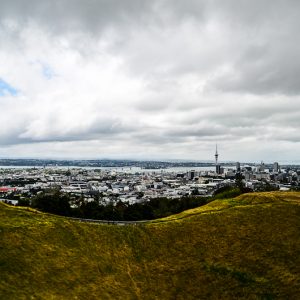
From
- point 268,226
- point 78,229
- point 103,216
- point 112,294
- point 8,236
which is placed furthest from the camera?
point 103,216

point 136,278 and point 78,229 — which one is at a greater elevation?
point 78,229

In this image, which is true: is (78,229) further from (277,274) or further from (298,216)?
(298,216)

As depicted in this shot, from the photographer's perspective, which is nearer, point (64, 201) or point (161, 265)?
point (161, 265)

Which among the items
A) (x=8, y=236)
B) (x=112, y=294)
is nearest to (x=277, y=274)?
(x=112, y=294)

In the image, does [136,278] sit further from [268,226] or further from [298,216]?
[298,216]

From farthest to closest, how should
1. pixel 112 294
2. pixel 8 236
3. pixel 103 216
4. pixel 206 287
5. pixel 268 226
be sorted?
pixel 103 216 < pixel 268 226 < pixel 8 236 < pixel 206 287 < pixel 112 294

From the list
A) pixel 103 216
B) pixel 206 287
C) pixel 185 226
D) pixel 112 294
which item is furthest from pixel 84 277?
pixel 103 216
